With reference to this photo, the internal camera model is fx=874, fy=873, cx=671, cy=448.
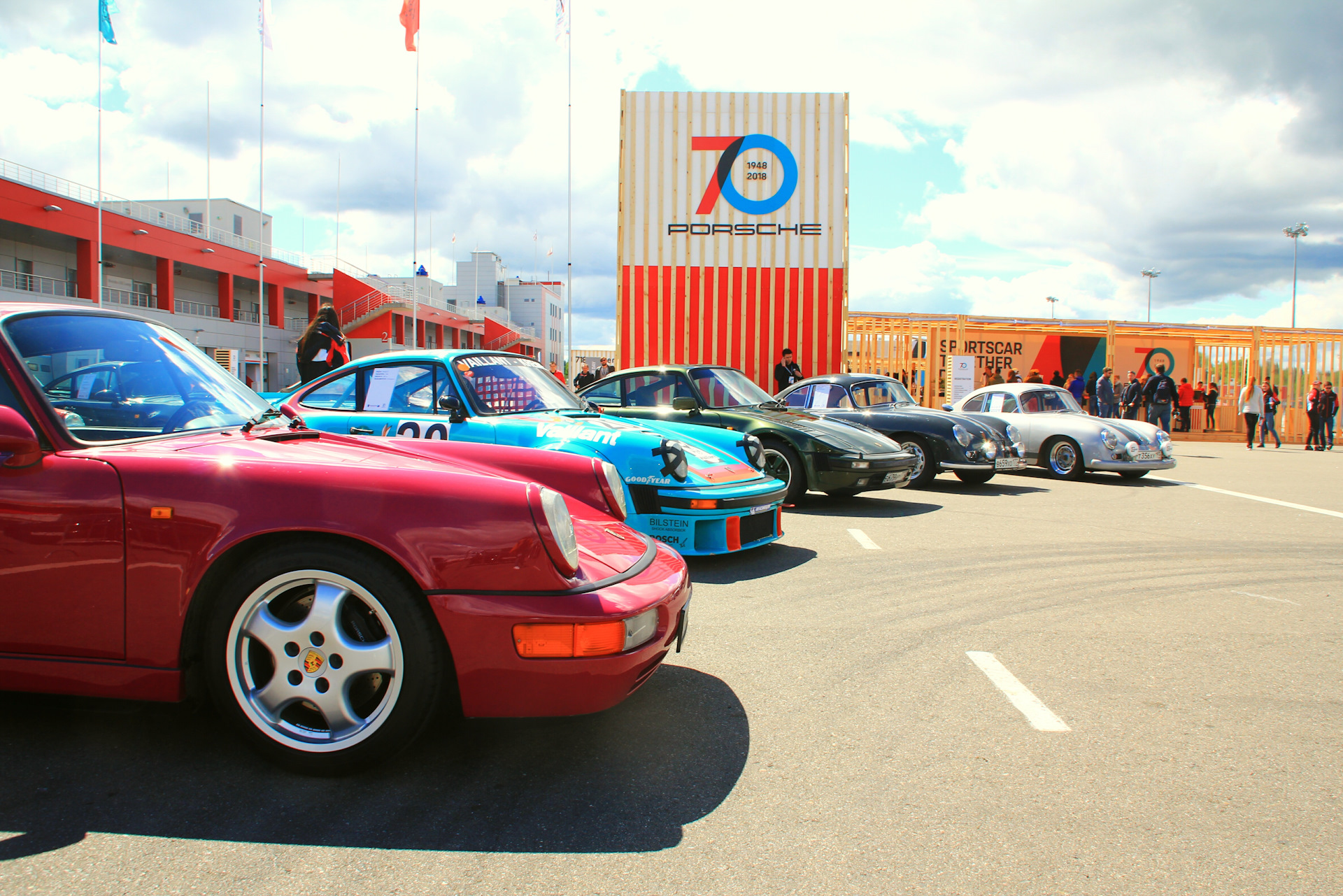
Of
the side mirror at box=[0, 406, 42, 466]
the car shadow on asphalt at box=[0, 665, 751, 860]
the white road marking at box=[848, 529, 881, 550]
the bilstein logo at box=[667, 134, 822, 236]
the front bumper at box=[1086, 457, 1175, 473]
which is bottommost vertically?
the car shadow on asphalt at box=[0, 665, 751, 860]

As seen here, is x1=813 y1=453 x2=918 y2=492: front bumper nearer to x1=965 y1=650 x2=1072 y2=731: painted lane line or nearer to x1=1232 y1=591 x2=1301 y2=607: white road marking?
x1=1232 y1=591 x2=1301 y2=607: white road marking

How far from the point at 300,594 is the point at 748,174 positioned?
41.5ft

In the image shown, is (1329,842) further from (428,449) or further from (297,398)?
(297,398)

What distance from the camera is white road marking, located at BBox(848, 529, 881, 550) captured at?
582 cm

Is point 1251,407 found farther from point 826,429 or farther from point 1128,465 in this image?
point 826,429

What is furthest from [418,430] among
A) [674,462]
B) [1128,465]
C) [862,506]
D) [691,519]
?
[1128,465]

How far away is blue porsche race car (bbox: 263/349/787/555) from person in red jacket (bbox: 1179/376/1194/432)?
60.0 feet

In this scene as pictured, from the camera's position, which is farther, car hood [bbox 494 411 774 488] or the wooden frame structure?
the wooden frame structure

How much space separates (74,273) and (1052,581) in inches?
1533

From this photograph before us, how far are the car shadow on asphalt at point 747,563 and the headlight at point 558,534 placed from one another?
2.41 meters

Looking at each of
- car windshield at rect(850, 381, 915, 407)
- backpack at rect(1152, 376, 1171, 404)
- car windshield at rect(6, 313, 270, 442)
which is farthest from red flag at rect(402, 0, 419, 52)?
car windshield at rect(6, 313, 270, 442)

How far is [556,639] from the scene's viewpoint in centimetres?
221

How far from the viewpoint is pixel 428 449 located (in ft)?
10.3

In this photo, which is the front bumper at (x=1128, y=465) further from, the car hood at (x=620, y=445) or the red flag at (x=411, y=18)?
the red flag at (x=411, y=18)
